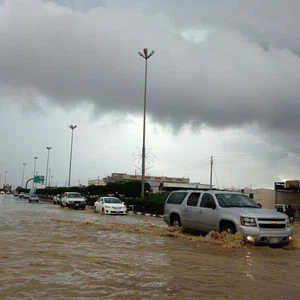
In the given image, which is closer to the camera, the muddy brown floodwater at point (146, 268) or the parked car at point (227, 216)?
the muddy brown floodwater at point (146, 268)

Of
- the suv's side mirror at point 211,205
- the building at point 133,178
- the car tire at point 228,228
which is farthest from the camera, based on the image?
the building at point 133,178

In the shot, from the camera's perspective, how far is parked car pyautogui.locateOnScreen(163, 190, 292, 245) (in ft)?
38.3

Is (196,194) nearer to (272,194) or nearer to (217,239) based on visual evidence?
(217,239)

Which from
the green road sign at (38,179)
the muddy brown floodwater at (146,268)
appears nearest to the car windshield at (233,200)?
the muddy brown floodwater at (146,268)

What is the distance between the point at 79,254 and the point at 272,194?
158 feet

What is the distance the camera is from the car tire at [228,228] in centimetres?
1212

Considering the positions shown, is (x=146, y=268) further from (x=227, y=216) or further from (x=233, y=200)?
(x=233, y=200)

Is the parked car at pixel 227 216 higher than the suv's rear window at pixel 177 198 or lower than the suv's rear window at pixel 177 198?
lower

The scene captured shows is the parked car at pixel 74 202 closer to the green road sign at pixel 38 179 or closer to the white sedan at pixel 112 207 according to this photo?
the white sedan at pixel 112 207

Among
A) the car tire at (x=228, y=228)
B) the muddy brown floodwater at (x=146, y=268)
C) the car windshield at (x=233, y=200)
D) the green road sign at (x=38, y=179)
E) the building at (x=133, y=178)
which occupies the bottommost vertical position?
the muddy brown floodwater at (x=146, y=268)

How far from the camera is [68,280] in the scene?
23.6ft

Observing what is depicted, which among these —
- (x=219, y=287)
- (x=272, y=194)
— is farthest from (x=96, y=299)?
(x=272, y=194)

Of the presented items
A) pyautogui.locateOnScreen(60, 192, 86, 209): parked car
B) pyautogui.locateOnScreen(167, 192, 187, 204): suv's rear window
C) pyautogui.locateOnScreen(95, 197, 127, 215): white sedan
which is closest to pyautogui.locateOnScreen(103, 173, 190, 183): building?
pyautogui.locateOnScreen(60, 192, 86, 209): parked car

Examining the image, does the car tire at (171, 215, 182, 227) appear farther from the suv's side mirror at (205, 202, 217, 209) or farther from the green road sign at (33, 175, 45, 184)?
the green road sign at (33, 175, 45, 184)
